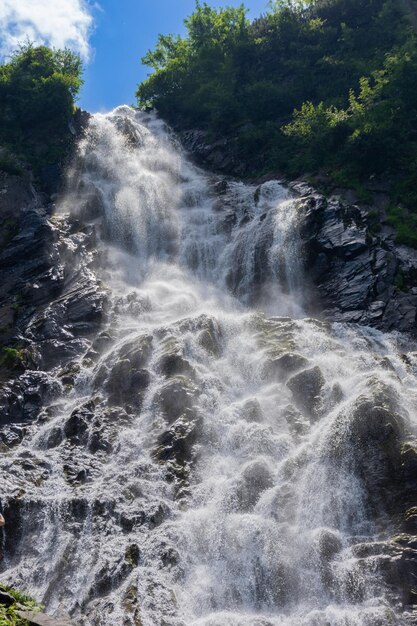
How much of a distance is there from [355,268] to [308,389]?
868 centimetres

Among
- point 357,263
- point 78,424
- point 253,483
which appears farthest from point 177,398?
point 357,263

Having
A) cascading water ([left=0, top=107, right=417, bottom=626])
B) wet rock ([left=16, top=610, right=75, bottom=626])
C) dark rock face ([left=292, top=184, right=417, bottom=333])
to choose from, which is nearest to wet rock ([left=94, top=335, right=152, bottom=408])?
cascading water ([left=0, top=107, right=417, bottom=626])

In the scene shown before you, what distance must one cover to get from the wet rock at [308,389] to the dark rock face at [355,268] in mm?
5189

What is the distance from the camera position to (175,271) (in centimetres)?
2922

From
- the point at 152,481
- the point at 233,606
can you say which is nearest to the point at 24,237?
the point at 152,481

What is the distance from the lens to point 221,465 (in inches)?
656

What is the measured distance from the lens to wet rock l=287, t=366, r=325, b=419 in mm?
17708

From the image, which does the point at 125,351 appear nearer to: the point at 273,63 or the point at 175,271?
the point at 175,271

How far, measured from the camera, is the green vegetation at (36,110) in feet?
124

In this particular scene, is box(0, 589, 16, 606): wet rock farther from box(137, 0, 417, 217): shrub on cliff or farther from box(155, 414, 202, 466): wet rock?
box(137, 0, 417, 217): shrub on cliff

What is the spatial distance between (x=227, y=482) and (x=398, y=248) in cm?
1458

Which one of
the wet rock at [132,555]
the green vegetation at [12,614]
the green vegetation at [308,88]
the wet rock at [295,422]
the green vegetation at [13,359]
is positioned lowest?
the wet rock at [132,555]

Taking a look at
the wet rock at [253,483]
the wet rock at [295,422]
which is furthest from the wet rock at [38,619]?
the wet rock at [295,422]

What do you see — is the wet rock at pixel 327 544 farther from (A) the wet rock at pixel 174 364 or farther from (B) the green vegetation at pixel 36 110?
(B) the green vegetation at pixel 36 110
